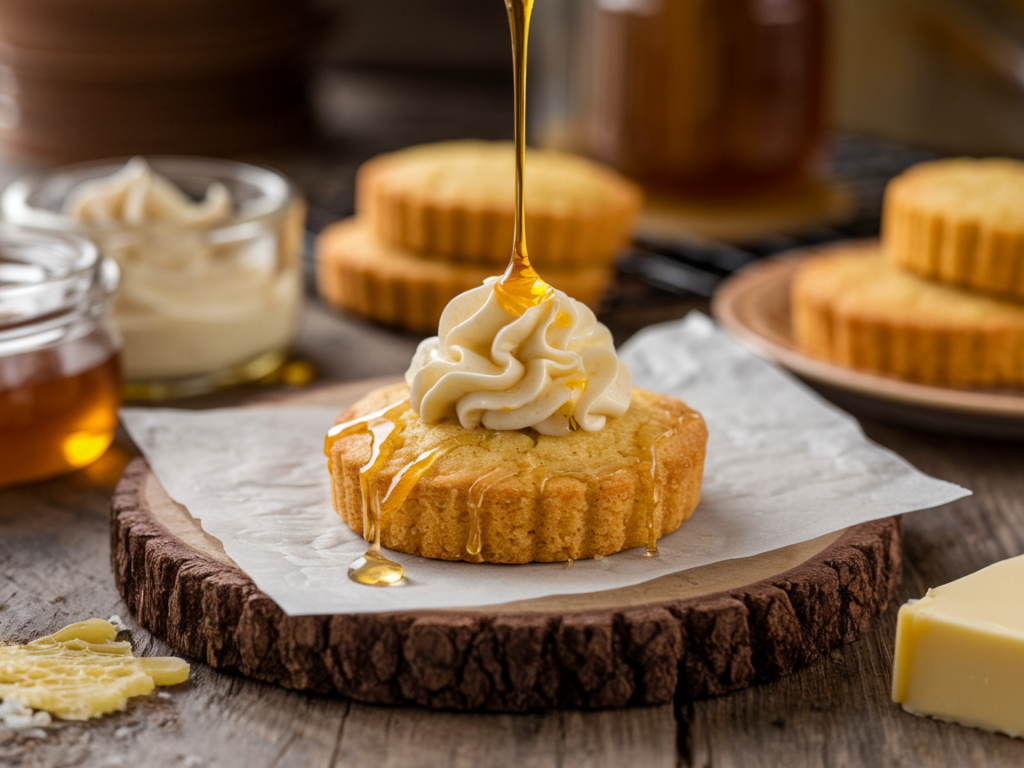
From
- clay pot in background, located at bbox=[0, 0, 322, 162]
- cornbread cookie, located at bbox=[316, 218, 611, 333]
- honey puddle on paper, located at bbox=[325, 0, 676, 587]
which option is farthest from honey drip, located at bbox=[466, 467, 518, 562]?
clay pot in background, located at bbox=[0, 0, 322, 162]

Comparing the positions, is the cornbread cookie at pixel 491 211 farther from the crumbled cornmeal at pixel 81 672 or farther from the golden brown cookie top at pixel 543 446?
the crumbled cornmeal at pixel 81 672

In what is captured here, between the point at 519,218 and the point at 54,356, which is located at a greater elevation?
the point at 519,218

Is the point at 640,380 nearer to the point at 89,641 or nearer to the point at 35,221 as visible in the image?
the point at 89,641

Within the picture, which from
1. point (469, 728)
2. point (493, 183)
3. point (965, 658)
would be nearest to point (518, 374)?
point (469, 728)

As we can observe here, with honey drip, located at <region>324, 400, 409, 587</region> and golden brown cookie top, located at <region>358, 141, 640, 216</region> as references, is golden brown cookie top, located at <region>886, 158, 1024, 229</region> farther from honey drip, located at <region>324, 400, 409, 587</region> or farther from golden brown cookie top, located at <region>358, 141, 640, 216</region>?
honey drip, located at <region>324, 400, 409, 587</region>

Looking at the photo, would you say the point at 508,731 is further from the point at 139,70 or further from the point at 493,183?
the point at 139,70

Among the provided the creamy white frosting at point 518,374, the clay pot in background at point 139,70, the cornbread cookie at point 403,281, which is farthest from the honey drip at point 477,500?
the clay pot in background at point 139,70
